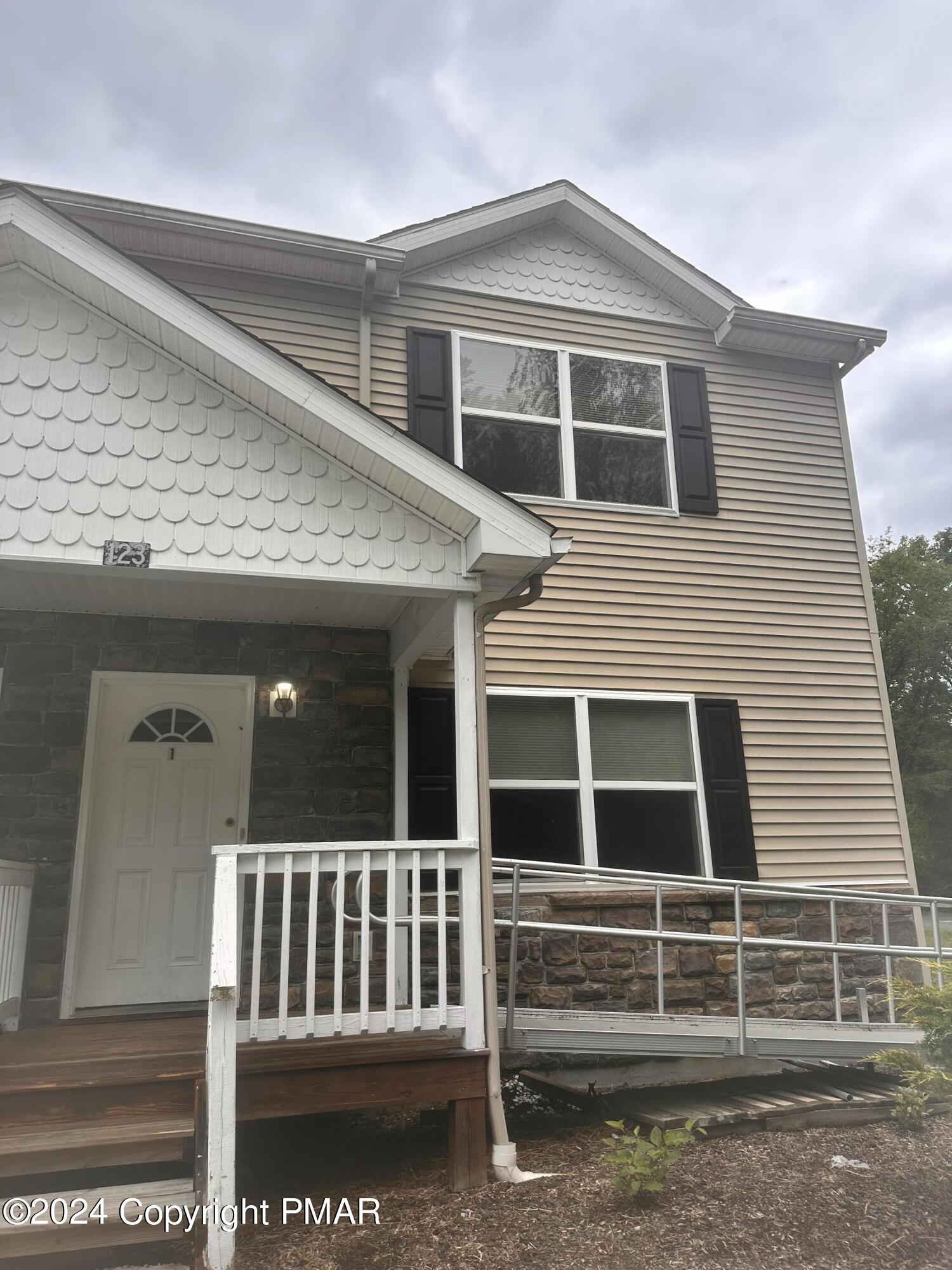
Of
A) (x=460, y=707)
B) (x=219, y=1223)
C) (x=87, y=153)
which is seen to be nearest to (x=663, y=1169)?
(x=219, y=1223)

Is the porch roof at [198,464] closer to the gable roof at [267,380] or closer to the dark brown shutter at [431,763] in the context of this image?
the gable roof at [267,380]

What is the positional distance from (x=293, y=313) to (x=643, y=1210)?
6130mm

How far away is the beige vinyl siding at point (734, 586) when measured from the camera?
666 centimetres

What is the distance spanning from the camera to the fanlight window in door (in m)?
5.44

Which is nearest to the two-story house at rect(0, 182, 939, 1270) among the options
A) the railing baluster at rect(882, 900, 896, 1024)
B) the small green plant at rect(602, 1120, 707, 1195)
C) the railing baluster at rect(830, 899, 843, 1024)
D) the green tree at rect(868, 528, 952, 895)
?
the railing baluster at rect(830, 899, 843, 1024)

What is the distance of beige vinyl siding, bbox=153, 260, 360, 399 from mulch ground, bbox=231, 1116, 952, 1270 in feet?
16.8

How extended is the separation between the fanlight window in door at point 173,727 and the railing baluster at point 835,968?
4.23 metres

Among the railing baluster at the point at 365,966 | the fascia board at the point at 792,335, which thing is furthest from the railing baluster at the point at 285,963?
the fascia board at the point at 792,335

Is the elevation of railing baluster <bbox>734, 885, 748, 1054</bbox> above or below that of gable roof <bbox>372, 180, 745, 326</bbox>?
below

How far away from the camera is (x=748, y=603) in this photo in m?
7.27

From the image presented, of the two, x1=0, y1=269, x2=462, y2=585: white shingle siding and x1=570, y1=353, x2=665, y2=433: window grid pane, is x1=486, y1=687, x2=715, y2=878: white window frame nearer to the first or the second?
x1=570, y1=353, x2=665, y2=433: window grid pane

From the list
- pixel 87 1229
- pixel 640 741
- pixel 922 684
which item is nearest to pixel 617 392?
pixel 640 741

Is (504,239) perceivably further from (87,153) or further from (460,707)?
(87,153)

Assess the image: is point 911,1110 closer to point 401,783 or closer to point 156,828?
point 401,783
